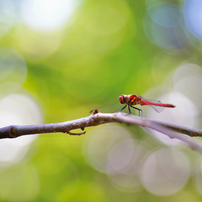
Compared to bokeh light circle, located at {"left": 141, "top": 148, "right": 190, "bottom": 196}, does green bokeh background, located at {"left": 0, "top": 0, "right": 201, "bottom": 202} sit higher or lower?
higher

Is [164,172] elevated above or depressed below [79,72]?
below

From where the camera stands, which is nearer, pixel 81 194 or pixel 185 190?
pixel 81 194

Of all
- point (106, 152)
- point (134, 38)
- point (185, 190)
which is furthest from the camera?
point (185, 190)

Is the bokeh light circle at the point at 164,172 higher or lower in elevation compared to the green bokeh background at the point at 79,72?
lower

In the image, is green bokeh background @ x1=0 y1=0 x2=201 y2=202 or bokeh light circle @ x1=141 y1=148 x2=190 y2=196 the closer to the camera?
green bokeh background @ x1=0 y1=0 x2=201 y2=202

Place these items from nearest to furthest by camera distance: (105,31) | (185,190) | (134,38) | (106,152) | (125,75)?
(125,75), (134,38), (105,31), (106,152), (185,190)

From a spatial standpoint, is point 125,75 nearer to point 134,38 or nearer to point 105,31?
point 134,38

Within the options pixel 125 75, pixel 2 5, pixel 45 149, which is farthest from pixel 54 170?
pixel 2 5

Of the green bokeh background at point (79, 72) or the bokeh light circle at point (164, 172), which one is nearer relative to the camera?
the green bokeh background at point (79, 72)
